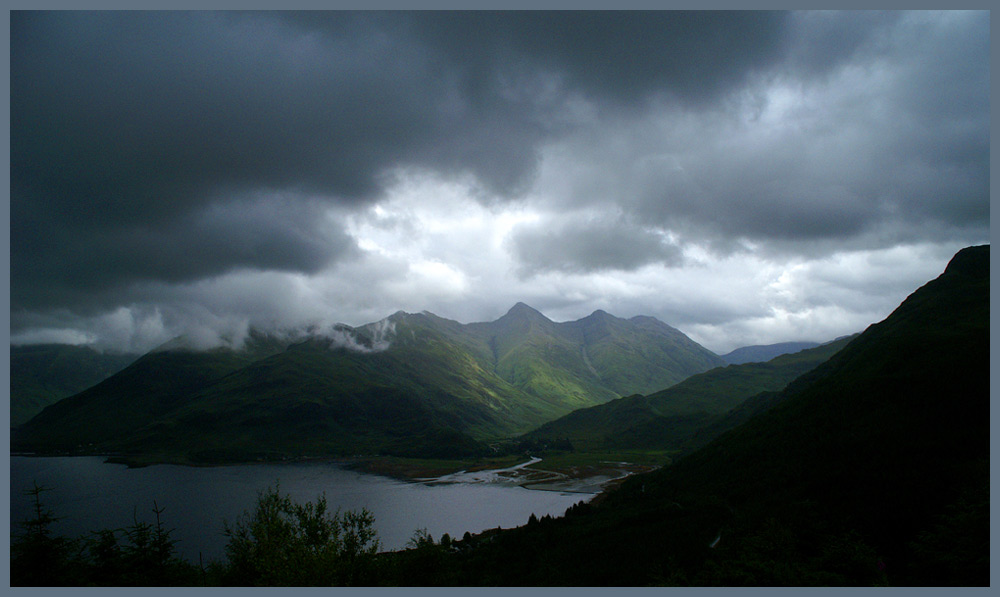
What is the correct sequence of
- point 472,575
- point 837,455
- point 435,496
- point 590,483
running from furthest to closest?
point 590,483, point 435,496, point 837,455, point 472,575

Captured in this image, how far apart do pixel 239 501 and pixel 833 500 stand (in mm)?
141907

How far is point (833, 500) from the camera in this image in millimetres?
70375

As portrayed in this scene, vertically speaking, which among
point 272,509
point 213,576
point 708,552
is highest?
point 272,509

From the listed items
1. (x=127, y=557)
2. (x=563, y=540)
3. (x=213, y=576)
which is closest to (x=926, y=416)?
(x=563, y=540)

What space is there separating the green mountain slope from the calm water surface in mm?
29744

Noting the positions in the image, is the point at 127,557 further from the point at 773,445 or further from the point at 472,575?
the point at 773,445

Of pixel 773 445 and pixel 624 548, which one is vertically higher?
pixel 773 445

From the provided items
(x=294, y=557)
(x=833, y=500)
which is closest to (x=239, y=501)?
(x=294, y=557)

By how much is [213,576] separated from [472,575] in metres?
31.2

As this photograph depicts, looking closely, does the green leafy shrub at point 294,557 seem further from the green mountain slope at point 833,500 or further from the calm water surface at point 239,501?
the calm water surface at point 239,501

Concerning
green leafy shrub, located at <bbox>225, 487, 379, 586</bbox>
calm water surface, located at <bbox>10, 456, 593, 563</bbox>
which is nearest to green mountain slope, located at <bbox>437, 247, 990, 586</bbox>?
green leafy shrub, located at <bbox>225, 487, 379, 586</bbox>

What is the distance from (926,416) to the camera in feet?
245

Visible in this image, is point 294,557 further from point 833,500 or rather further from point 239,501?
point 239,501

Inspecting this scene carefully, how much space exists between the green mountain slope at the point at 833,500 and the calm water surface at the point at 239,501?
97.6 ft
